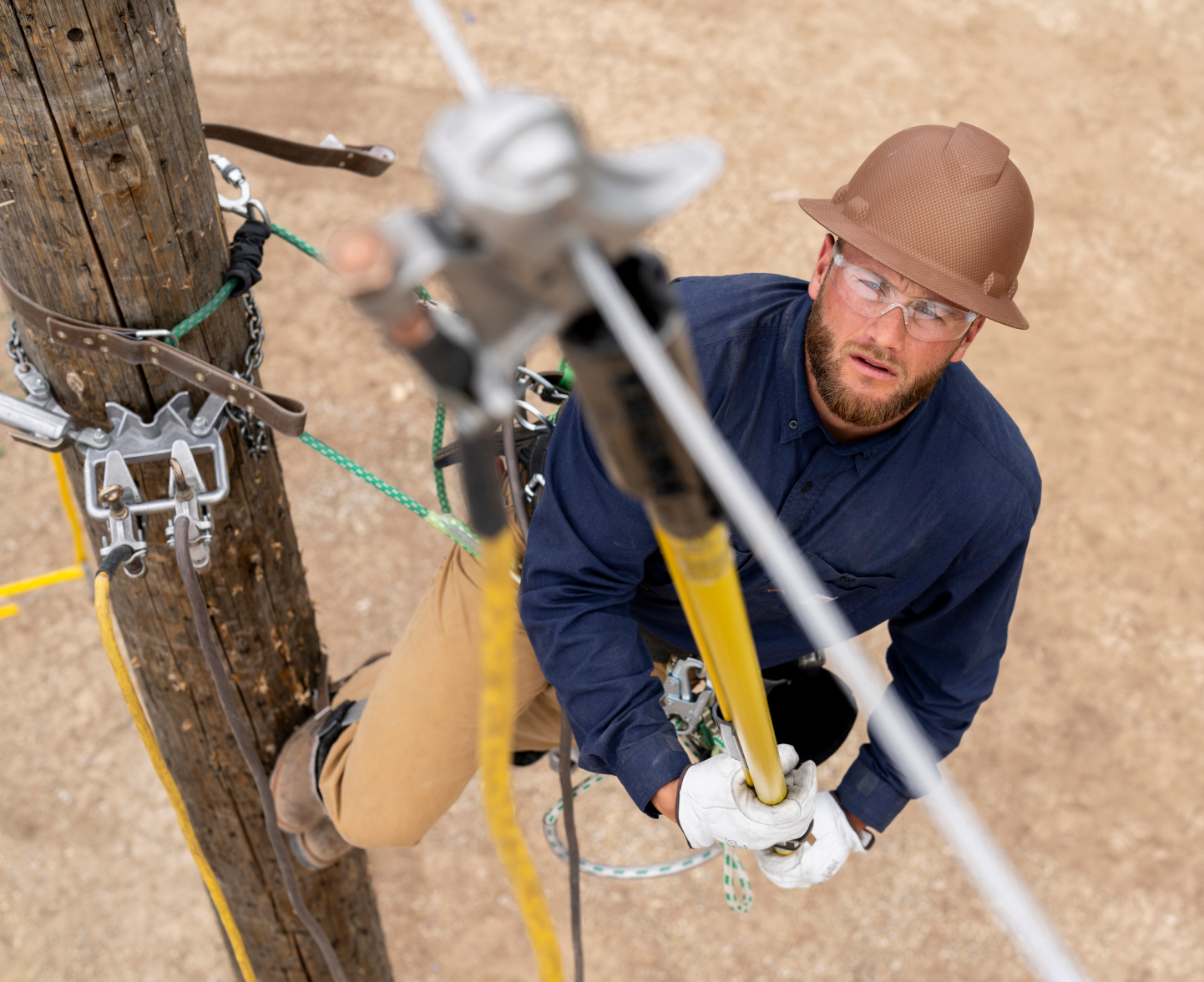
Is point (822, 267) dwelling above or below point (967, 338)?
above

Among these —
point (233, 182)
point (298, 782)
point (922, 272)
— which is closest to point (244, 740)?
point (298, 782)

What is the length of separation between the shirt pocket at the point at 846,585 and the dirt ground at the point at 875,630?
98.3 inches

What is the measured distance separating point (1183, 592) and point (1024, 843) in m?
1.52

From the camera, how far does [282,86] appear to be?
6.89m

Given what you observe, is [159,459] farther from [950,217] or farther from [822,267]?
[950,217]

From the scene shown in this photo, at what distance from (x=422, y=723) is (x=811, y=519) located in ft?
3.20

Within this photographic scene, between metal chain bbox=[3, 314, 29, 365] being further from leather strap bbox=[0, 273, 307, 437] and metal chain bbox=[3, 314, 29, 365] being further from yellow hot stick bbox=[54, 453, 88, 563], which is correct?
yellow hot stick bbox=[54, 453, 88, 563]

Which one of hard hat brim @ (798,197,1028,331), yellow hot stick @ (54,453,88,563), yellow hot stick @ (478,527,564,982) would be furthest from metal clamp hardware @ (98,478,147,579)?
hard hat brim @ (798,197,1028,331)

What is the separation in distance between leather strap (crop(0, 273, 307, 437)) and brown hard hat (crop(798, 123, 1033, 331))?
1054 millimetres

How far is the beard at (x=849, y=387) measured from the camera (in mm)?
1999

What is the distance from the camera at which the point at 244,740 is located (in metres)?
2.32

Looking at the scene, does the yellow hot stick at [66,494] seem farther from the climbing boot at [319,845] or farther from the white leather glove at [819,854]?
the white leather glove at [819,854]

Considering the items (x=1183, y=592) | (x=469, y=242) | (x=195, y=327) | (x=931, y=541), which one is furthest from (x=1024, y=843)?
(x=469, y=242)

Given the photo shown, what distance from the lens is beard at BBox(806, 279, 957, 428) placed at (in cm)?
200
